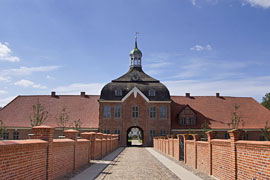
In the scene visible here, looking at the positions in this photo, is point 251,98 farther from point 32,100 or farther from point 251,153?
point 251,153

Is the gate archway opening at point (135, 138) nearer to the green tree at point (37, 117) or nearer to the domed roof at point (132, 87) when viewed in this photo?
the domed roof at point (132, 87)

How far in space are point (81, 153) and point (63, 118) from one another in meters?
28.7

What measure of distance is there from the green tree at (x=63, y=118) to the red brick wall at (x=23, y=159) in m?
33.2

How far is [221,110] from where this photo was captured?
49.6 meters

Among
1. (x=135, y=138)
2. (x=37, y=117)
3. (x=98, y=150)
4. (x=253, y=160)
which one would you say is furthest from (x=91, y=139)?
(x=135, y=138)

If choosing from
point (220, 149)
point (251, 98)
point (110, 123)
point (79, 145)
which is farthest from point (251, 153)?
point (251, 98)

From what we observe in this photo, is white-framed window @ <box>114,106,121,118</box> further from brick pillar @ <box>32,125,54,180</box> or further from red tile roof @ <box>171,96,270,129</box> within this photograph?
brick pillar @ <box>32,125,54,180</box>

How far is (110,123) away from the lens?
45000mm

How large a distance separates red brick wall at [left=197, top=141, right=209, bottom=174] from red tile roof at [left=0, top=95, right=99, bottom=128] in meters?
31.0

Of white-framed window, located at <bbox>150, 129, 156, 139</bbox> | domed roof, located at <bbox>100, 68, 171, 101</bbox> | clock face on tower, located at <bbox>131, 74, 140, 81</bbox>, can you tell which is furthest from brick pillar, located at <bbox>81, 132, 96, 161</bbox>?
clock face on tower, located at <bbox>131, 74, 140, 81</bbox>

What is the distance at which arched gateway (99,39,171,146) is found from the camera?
45.0 metres

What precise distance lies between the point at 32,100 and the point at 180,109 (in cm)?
2374

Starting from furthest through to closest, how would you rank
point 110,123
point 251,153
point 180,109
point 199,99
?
point 199,99, point 180,109, point 110,123, point 251,153

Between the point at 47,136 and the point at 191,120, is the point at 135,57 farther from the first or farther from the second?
the point at 47,136
